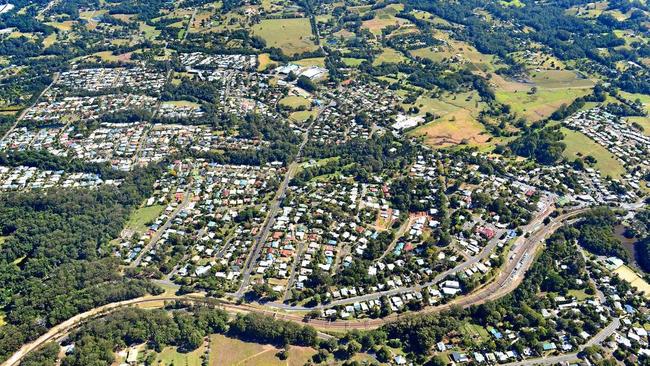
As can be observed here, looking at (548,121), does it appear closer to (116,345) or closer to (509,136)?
(509,136)

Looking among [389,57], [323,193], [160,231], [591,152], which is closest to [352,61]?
[389,57]

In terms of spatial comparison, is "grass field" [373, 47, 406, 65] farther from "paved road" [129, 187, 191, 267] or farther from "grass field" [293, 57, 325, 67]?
"paved road" [129, 187, 191, 267]

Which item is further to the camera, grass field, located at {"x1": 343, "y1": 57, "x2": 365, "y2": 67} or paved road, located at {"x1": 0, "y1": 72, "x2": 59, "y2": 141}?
grass field, located at {"x1": 343, "y1": 57, "x2": 365, "y2": 67}

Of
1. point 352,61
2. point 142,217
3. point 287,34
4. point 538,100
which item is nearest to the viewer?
point 142,217

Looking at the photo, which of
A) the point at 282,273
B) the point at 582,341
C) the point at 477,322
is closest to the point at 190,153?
the point at 282,273

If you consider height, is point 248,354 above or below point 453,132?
above

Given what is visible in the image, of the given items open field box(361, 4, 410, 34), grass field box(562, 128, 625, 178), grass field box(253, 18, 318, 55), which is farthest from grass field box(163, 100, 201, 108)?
grass field box(562, 128, 625, 178)

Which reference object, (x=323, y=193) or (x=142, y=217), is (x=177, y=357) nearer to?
(x=142, y=217)
